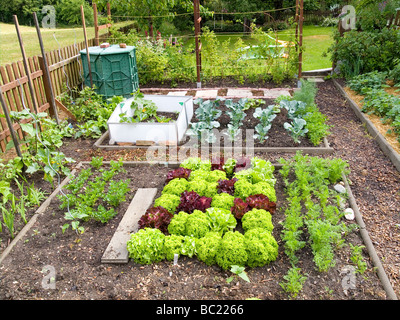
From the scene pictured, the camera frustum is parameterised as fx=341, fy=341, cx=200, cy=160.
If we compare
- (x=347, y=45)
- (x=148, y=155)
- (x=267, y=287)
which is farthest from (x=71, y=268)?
(x=347, y=45)

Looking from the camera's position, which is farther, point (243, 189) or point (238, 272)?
point (243, 189)

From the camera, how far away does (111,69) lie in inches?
295

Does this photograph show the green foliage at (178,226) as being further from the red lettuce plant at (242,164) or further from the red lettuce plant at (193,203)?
the red lettuce plant at (242,164)

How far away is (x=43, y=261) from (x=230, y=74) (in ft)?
23.7

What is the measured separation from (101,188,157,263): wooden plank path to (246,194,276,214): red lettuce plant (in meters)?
1.21

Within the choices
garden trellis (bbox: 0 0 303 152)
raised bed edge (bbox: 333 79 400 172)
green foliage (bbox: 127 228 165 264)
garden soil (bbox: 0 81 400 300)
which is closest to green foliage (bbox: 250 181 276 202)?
garden soil (bbox: 0 81 400 300)

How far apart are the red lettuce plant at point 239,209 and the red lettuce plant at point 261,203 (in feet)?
0.22

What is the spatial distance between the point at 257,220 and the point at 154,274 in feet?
3.80

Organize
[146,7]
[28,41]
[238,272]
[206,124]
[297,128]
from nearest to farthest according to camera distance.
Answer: [238,272]
[297,128]
[206,124]
[146,7]
[28,41]

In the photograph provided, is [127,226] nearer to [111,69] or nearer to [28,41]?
[111,69]

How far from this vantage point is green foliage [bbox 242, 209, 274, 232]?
3480mm

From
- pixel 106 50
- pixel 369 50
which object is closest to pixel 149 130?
pixel 106 50

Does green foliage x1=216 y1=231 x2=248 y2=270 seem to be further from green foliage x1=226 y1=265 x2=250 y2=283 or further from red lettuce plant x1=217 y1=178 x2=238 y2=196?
red lettuce plant x1=217 y1=178 x2=238 y2=196
